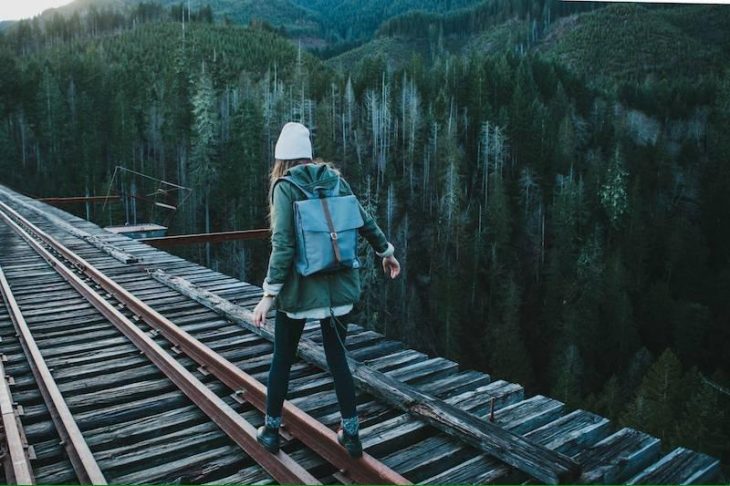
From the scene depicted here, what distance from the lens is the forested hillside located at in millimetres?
43406

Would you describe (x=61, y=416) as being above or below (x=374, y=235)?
below

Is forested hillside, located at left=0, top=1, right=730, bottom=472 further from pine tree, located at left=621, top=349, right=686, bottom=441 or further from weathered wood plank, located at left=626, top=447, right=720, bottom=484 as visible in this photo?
weathered wood plank, located at left=626, top=447, right=720, bottom=484

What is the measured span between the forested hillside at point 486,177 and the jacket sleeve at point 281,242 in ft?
105

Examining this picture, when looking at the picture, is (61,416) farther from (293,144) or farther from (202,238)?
(202,238)

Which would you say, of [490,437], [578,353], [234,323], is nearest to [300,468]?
[490,437]

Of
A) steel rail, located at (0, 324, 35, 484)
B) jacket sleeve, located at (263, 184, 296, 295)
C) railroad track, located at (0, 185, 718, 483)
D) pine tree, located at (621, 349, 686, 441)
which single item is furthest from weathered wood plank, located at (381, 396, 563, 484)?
pine tree, located at (621, 349, 686, 441)

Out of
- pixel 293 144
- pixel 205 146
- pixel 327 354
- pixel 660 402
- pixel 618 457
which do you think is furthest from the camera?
pixel 205 146

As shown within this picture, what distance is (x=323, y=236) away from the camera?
2846 mm

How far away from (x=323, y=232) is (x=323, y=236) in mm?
18

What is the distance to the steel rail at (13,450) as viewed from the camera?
3166 millimetres

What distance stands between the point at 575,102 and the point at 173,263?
223 ft

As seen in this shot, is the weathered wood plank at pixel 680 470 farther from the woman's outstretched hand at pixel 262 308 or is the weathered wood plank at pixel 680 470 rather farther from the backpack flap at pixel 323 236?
the woman's outstretched hand at pixel 262 308

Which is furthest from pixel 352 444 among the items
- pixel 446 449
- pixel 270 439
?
pixel 446 449

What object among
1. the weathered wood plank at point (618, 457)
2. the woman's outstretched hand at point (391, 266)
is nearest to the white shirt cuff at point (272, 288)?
the woman's outstretched hand at point (391, 266)
